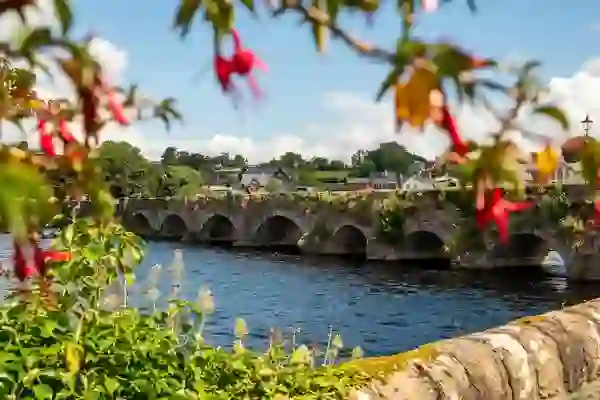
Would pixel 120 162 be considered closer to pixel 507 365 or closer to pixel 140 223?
pixel 507 365

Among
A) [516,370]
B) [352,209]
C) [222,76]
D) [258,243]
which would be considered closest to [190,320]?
[516,370]

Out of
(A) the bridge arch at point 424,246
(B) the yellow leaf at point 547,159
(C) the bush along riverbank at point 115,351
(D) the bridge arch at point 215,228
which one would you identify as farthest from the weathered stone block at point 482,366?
(D) the bridge arch at point 215,228

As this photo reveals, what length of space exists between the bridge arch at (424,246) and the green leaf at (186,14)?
142 feet

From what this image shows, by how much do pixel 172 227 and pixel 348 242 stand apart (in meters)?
21.9

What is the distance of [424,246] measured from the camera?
4541 cm

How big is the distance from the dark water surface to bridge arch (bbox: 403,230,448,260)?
10.8 ft

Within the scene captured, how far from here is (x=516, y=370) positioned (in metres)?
4.07

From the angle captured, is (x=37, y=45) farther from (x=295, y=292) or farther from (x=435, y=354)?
(x=295, y=292)

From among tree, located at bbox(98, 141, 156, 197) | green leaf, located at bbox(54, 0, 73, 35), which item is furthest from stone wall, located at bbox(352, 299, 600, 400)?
green leaf, located at bbox(54, 0, 73, 35)

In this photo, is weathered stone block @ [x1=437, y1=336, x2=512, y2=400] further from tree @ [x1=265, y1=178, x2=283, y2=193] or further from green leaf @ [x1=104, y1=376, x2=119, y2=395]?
tree @ [x1=265, y1=178, x2=283, y2=193]

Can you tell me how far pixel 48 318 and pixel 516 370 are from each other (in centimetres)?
231

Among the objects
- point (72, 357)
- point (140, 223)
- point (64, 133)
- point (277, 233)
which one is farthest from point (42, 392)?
point (140, 223)

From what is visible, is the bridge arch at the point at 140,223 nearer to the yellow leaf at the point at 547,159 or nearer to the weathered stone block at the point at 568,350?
the weathered stone block at the point at 568,350

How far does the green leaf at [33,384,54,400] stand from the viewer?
2674 millimetres
